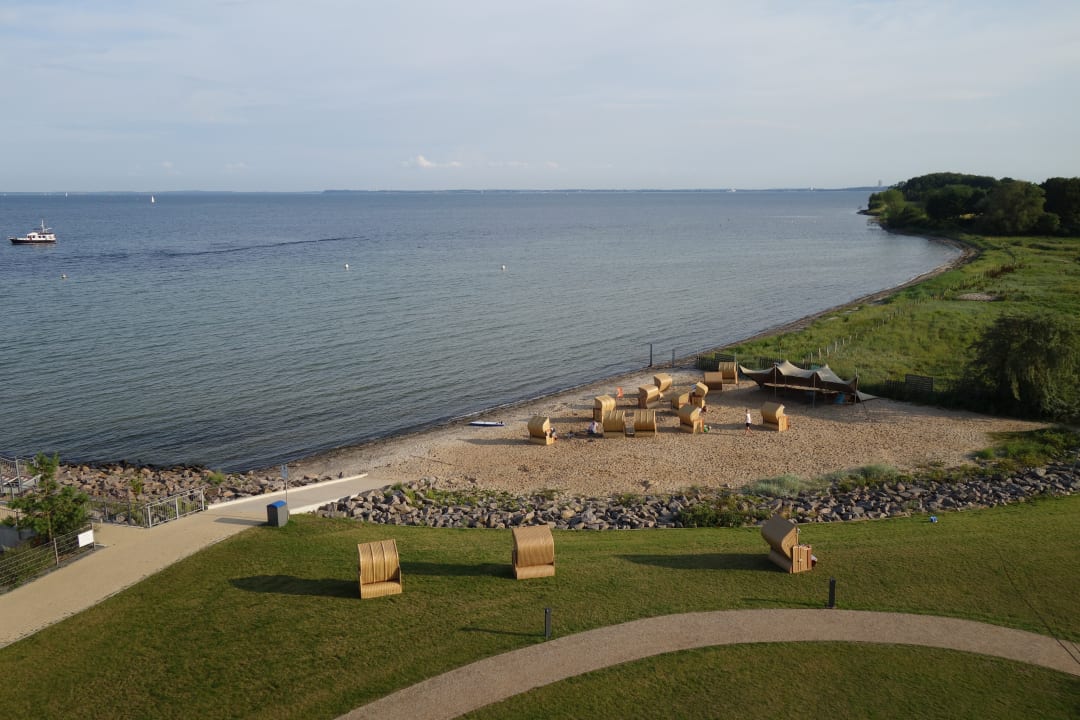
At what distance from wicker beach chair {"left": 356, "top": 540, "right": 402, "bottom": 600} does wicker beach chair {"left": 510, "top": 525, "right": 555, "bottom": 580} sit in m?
2.51

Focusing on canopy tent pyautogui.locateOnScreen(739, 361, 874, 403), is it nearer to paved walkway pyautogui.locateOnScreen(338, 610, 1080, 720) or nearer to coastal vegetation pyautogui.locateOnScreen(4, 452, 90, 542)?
paved walkway pyautogui.locateOnScreen(338, 610, 1080, 720)

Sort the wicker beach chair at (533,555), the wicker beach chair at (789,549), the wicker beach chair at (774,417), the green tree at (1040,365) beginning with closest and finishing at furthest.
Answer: the wicker beach chair at (533,555), the wicker beach chair at (789,549), the green tree at (1040,365), the wicker beach chair at (774,417)

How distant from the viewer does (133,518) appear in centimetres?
2011

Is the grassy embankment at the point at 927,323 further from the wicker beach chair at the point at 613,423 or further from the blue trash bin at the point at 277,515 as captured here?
the blue trash bin at the point at 277,515

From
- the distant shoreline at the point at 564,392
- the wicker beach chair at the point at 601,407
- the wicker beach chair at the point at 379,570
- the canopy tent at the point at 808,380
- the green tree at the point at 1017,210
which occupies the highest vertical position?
the green tree at the point at 1017,210

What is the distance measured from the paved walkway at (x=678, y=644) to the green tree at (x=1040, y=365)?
2010 cm

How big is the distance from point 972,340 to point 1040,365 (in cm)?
1427

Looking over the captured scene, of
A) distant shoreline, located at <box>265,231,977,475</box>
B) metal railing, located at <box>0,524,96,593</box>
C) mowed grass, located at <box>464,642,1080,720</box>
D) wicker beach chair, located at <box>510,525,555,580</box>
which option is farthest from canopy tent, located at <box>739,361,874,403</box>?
metal railing, located at <box>0,524,96,593</box>

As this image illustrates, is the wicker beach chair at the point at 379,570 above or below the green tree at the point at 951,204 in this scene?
below

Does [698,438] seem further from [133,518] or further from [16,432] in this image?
[16,432]

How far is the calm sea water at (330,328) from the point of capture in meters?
34.7

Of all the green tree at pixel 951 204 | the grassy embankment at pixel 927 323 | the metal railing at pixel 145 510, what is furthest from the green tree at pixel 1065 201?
the metal railing at pixel 145 510

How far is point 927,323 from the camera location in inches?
1971

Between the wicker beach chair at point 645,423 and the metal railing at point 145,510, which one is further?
the wicker beach chair at point 645,423
